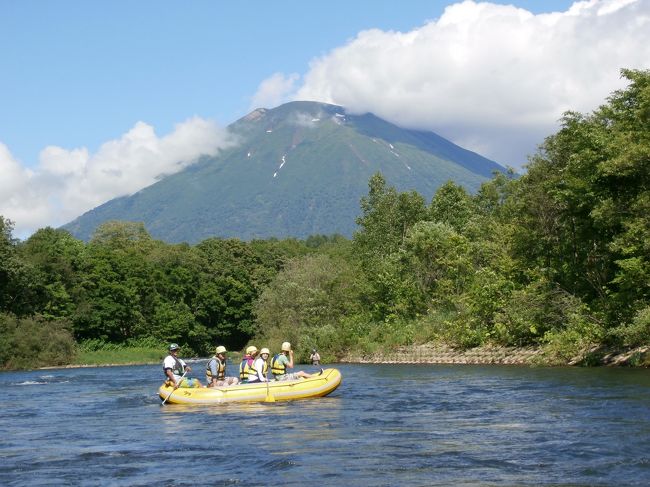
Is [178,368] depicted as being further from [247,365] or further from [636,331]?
[636,331]

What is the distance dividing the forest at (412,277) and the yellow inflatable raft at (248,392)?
13582 mm

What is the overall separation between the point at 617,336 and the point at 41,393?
24.6 metres

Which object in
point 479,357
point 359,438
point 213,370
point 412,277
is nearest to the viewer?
point 359,438

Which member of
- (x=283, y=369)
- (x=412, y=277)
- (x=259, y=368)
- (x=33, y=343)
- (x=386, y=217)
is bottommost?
(x=283, y=369)

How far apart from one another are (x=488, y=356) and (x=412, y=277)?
57.1ft

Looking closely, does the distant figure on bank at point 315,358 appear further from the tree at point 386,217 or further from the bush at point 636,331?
the bush at point 636,331

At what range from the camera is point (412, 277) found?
212 feet

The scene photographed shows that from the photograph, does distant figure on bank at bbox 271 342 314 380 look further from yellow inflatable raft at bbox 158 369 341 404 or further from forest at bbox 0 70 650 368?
forest at bbox 0 70 650 368

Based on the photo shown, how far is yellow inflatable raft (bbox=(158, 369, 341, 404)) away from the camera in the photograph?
27.2 metres

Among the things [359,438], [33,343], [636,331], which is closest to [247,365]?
[359,438]

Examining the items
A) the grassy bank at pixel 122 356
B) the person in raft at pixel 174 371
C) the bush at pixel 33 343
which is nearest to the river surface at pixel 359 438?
the person in raft at pixel 174 371

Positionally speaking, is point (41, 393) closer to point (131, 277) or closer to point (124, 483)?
point (124, 483)

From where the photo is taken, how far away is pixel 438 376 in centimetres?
3750

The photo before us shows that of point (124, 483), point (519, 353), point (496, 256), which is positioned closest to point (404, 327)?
point (496, 256)
